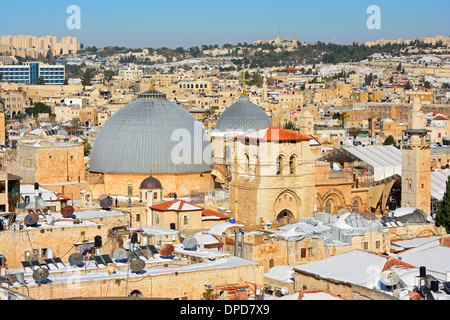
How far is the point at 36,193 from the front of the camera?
24656mm

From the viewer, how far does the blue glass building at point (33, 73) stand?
150 meters

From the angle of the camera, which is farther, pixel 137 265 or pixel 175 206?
pixel 175 206

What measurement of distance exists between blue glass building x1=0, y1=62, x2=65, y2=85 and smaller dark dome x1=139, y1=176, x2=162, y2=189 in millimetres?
123831

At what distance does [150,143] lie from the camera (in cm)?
3039

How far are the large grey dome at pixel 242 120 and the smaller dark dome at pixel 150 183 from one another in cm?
908

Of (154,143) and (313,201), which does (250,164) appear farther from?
(154,143)

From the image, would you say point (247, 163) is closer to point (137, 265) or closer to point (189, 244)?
point (189, 244)

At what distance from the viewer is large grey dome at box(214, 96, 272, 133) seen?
37438 millimetres

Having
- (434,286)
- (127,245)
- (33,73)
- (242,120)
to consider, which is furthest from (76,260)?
(33,73)

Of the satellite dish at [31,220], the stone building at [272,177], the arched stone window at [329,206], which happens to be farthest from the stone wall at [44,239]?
the arched stone window at [329,206]

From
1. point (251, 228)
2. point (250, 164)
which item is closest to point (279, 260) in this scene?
point (251, 228)

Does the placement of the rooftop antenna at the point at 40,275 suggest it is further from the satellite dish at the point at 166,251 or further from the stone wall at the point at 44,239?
the stone wall at the point at 44,239

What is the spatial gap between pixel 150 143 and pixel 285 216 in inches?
215
